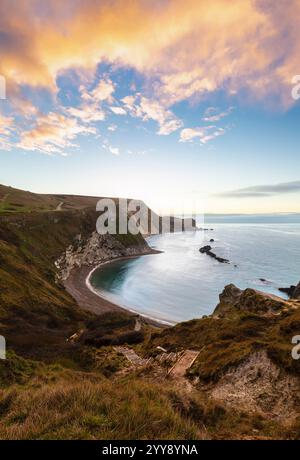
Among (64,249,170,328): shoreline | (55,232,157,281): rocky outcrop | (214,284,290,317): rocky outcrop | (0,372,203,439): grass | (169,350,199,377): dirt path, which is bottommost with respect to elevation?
(64,249,170,328): shoreline

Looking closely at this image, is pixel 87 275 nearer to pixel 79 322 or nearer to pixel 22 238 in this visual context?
pixel 22 238

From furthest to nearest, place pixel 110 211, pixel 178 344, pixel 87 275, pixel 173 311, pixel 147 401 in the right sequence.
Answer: pixel 110 211, pixel 87 275, pixel 173 311, pixel 178 344, pixel 147 401

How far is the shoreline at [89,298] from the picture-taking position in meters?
54.5

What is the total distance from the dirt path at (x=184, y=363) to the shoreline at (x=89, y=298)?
33264 millimetres

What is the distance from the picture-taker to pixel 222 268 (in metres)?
101

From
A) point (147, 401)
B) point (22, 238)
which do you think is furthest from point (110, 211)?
point (147, 401)

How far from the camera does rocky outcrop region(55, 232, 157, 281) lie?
306 ft

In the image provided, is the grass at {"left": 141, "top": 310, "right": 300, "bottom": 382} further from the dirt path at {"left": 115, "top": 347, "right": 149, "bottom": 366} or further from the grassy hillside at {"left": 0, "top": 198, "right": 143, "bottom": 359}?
the grassy hillside at {"left": 0, "top": 198, "right": 143, "bottom": 359}

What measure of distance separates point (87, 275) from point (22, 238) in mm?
26219

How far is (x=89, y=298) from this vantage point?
65.9 metres

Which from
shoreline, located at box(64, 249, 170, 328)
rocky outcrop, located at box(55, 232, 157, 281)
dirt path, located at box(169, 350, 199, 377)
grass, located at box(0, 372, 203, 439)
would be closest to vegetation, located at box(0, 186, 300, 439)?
grass, located at box(0, 372, 203, 439)

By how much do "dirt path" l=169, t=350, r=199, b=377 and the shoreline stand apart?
3326 cm

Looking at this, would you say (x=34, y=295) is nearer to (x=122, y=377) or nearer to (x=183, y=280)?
(x=122, y=377)

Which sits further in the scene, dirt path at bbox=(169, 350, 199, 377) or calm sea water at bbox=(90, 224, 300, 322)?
calm sea water at bbox=(90, 224, 300, 322)
